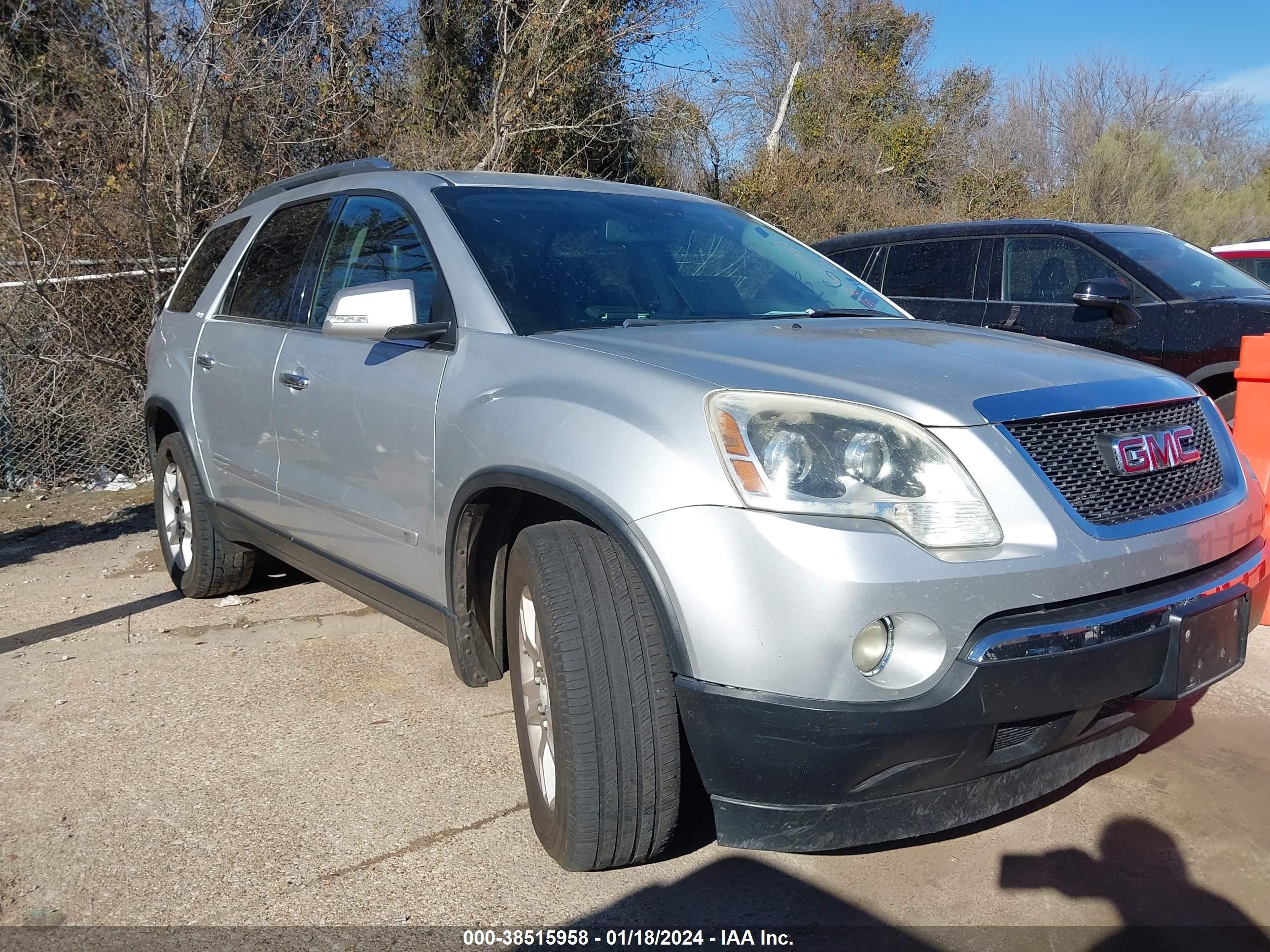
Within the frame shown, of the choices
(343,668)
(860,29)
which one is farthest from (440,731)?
(860,29)

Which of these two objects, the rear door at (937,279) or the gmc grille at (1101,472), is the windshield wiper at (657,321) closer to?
the gmc grille at (1101,472)

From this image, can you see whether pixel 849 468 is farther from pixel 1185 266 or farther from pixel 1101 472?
pixel 1185 266

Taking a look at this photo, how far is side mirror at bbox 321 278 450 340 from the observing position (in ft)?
9.75

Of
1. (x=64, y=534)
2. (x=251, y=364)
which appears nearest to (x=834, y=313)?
(x=251, y=364)

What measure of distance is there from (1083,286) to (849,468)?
4454mm

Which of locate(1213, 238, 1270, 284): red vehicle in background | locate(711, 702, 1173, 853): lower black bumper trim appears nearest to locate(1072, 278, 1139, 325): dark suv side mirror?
locate(711, 702, 1173, 853): lower black bumper trim

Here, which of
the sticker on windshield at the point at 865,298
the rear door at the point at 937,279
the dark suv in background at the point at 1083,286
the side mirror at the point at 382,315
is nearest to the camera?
the side mirror at the point at 382,315

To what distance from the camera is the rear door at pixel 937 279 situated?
23.4ft

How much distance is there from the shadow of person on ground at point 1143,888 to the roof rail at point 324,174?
3.09 meters

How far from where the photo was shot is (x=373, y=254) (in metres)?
3.70

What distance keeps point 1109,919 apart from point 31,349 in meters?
7.52

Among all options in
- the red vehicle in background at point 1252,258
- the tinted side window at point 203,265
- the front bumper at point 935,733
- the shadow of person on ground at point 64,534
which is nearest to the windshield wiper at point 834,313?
the front bumper at point 935,733

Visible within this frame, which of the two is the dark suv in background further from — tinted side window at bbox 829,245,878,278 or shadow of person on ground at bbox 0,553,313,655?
shadow of person on ground at bbox 0,553,313,655

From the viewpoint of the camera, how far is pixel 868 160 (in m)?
21.9
